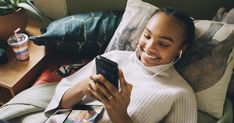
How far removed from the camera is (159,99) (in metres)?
1.04

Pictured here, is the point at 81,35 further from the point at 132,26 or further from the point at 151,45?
the point at 151,45

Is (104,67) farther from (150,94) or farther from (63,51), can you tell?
(63,51)

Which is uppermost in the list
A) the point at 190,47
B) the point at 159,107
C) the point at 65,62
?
the point at 190,47

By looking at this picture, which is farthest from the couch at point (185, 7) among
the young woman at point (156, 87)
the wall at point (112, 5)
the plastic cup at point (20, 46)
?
the plastic cup at point (20, 46)

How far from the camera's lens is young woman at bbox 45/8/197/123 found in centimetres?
103

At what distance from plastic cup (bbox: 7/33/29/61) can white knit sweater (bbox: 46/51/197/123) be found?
389 millimetres

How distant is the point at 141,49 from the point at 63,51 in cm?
48

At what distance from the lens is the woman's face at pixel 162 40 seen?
105 cm

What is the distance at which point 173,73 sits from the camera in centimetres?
113

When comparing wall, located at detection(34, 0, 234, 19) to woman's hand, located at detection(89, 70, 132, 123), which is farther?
wall, located at detection(34, 0, 234, 19)

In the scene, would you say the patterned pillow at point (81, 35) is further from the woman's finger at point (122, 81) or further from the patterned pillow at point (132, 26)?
the woman's finger at point (122, 81)

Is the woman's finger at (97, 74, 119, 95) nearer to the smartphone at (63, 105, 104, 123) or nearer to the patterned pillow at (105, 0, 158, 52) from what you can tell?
the smartphone at (63, 105, 104, 123)

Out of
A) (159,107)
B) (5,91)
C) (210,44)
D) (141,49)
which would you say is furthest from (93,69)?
(5,91)

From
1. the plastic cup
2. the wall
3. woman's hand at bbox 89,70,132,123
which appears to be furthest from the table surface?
woman's hand at bbox 89,70,132,123
